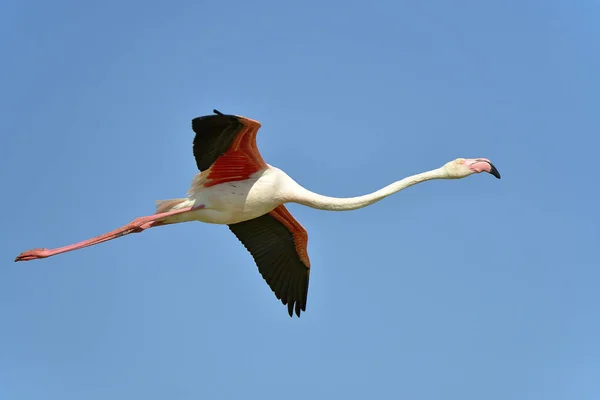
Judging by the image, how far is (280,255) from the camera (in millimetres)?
19344

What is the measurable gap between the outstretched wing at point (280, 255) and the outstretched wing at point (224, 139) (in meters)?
2.32

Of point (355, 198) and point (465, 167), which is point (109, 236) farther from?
point (465, 167)

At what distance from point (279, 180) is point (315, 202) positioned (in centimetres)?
73

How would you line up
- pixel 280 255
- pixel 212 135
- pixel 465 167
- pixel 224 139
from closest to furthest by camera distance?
1. pixel 212 135
2. pixel 224 139
3. pixel 465 167
4. pixel 280 255

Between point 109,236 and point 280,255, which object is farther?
point 280,255

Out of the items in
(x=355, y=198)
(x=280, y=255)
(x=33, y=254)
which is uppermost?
(x=355, y=198)

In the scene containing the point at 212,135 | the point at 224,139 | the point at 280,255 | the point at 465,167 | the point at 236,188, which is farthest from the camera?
the point at 280,255

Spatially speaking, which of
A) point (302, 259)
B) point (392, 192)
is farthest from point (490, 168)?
point (302, 259)

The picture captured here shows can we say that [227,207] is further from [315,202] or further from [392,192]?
[392,192]

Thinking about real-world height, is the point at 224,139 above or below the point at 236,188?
above

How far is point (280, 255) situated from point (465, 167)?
4384mm

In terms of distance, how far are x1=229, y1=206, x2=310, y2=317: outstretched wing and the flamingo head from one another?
3.48m

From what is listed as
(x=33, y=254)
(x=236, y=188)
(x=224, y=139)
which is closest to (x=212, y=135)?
(x=224, y=139)

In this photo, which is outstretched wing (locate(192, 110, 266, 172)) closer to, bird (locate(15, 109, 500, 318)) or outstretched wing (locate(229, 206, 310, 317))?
bird (locate(15, 109, 500, 318))
